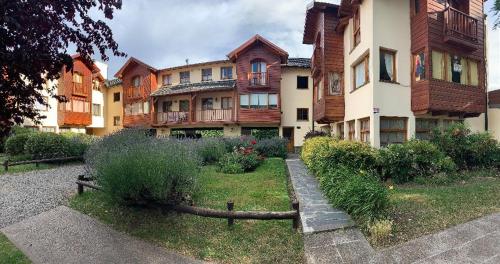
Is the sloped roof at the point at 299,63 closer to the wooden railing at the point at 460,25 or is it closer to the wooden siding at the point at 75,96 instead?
the wooden railing at the point at 460,25

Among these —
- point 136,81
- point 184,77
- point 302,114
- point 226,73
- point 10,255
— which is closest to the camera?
point 10,255

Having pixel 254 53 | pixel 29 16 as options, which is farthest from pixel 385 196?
pixel 254 53

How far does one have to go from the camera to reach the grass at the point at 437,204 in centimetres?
664

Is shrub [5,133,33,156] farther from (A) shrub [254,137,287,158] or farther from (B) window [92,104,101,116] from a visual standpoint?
(B) window [92,104,101,116]

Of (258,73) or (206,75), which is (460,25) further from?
(206,75)

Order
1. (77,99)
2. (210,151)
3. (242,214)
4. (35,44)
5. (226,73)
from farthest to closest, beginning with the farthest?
(77,99) → (226,73) → (210,151) → (242,214) → (35,44)

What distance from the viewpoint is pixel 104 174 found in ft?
25.2

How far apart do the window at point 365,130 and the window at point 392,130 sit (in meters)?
0.64

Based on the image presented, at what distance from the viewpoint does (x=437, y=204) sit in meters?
7.89

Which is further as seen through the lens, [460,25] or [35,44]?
[460,25]

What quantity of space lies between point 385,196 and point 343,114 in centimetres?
1159

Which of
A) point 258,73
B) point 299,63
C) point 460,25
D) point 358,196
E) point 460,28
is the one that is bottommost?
point 358,196

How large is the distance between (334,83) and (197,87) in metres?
16.7

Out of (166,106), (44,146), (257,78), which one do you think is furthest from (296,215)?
(166,106)
